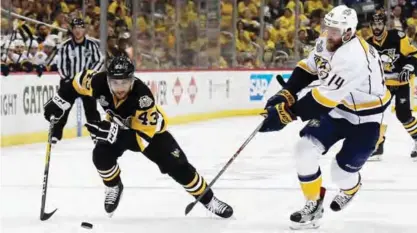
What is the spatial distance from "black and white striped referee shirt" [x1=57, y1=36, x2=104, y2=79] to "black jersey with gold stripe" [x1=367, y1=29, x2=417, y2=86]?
2691 mm

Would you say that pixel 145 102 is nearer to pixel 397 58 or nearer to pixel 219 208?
pixel 219 208

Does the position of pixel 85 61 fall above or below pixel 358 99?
below

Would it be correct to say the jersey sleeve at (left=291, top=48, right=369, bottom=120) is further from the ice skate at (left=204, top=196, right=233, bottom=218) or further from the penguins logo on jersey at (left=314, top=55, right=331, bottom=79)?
the ice skate at (left=204, top=196, right=233, bottom=218)

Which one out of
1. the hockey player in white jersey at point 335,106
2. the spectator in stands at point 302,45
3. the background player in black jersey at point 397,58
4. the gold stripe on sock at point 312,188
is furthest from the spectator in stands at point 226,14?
the gold stripe on sock at point 312,188

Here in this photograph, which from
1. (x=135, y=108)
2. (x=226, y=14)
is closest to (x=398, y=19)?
(x=226, y=14)

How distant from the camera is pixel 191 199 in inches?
230

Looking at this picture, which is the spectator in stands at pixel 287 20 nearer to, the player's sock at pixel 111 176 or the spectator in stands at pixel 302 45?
the spectator in stands at pixel 302 45

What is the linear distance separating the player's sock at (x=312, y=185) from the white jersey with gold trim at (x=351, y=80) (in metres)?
0.33

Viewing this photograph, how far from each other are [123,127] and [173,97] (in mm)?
7939

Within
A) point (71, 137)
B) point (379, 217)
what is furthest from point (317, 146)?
point (71, 137)

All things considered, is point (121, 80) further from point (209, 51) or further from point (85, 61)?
point (209, 51)

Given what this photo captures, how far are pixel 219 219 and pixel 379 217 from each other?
33.3 inches

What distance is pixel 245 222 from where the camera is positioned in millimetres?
4984

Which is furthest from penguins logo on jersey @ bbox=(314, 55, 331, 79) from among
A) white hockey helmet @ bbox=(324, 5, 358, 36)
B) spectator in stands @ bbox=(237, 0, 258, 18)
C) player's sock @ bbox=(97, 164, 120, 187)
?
spectator in stands @ bbox=(237, 0, 258, 18)
